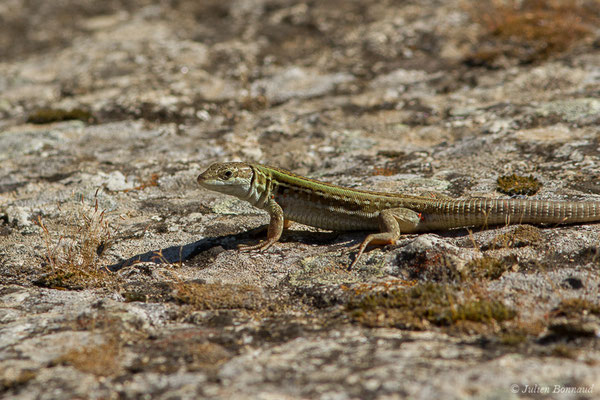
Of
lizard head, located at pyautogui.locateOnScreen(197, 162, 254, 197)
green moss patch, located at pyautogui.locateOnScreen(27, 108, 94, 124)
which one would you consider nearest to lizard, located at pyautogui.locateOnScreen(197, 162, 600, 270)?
lizard head, located at pyautogui.locateOnScreen(197, 162, 254, 197)

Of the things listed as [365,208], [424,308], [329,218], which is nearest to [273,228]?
[329,218]

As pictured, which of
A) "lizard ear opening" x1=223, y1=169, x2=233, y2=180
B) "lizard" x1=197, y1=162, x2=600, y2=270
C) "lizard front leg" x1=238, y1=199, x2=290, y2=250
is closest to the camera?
"lizard" x1=197, y1=162, x2=600, y2=270

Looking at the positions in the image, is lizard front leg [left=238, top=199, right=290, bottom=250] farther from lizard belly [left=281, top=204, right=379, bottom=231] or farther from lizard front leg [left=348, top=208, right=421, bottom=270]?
lizard front leg [left=348, top=208, right=421, bottom=270]

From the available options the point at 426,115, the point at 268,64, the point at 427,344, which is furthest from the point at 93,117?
the point at 427,344

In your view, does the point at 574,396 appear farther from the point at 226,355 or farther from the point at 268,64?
the point at 268,64

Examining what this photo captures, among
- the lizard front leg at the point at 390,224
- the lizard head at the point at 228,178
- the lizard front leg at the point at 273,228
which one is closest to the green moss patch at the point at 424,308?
the lizard front leg at the point at 390,224

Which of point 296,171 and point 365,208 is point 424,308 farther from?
point 296,171

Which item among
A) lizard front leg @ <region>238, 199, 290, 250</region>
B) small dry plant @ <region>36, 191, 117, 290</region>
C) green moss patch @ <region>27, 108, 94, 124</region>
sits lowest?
small dry plant @ <region>36, 191, 117, 290</region>
